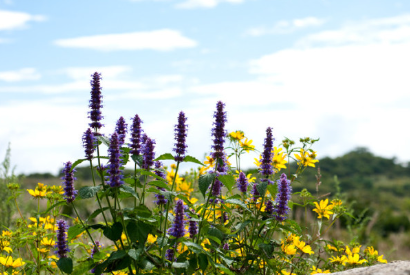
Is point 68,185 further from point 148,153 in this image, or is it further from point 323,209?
point 323,209

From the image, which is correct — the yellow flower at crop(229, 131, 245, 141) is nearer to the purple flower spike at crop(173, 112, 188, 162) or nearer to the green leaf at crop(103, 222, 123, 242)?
the purple flower spike at crop(173, 112, 188, 162)

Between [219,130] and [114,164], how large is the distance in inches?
32.1

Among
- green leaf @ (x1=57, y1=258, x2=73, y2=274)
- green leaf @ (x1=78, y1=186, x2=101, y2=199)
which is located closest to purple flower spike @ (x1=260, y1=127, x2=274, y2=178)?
green leaf @ (x1=78, y1=186, x2=101, y2=199)

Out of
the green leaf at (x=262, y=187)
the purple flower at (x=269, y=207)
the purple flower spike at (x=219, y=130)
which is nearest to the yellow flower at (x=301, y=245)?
the purple flower at (x=269, y=207)

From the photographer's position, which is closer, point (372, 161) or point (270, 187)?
point (270, 187)

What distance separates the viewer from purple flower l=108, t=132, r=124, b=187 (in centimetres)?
308

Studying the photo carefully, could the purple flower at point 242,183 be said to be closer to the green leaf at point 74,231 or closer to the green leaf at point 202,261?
the green leaf at point 202,261

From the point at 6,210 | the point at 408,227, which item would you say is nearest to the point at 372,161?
the point at 408,227

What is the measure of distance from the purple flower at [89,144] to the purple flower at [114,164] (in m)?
0.17

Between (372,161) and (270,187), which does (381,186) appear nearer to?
(372,161)

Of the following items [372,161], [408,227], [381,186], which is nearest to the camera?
[408,227]

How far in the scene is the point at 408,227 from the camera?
24.0 meters

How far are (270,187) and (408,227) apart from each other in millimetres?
23262

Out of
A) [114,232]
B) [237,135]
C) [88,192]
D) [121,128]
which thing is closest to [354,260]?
[237,135]
